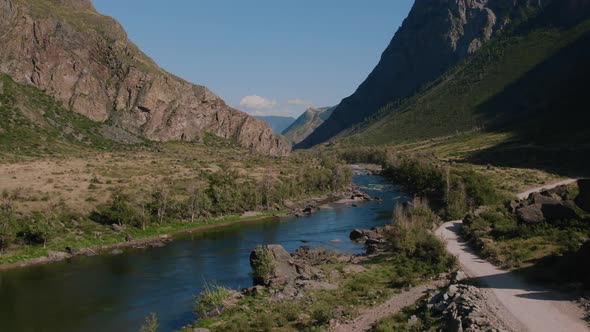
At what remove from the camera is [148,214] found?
78.2 m

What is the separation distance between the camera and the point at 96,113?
175 meters

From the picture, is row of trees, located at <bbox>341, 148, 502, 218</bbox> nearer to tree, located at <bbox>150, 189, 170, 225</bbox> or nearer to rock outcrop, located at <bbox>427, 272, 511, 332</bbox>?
rock outcrop, located at <bbox>427, 272, 511, 332</bbox>

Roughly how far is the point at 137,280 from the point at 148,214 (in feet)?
85.8

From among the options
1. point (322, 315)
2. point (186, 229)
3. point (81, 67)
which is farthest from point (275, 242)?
point (81, 67)

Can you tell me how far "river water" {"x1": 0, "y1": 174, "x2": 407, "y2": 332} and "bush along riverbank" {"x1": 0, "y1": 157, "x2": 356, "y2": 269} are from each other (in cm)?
404

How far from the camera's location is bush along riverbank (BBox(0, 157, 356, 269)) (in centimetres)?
6322

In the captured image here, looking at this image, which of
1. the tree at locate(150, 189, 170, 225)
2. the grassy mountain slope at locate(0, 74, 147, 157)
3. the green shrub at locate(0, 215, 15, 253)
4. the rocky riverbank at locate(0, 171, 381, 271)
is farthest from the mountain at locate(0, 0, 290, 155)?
the green shrub at locate(0, 215, 15, 253)

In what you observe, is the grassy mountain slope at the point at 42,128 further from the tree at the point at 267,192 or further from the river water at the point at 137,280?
the river water at the point at 137,280

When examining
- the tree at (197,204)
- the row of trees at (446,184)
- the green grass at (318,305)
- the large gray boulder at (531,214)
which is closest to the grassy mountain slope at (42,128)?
the tree at (197,204)

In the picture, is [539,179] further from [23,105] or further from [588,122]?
[23,105]

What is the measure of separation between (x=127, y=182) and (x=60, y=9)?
129m

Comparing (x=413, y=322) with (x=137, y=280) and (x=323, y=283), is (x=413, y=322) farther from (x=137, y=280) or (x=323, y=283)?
(x=137, y=280)

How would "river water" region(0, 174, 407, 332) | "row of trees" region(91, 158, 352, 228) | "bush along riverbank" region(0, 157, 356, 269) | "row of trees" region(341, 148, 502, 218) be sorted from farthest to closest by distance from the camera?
"row of trees" region(341, 148, 502, 218) < "row of trees" region(91, 158, 352, 228) < "bush along riverbank" region(0, 157, 356, 269) < "river water" region(0, 174, 407, 332)

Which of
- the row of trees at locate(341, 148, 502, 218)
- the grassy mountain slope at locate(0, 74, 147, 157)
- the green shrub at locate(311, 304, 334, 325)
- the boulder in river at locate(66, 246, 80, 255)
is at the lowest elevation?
the green shrub at locate(311, 304, 334, 325)
